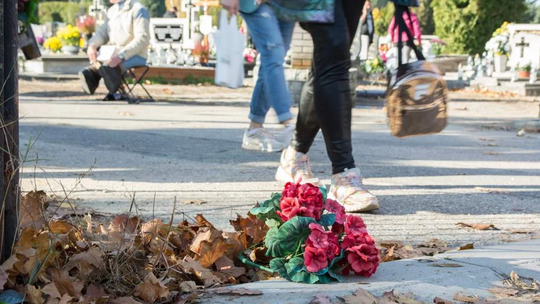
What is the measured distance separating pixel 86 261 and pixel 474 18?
31126mm

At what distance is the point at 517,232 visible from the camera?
3.72 m

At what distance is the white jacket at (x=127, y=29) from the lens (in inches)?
447

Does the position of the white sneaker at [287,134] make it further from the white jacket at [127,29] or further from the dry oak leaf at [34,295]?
the white jacket at [127,29]

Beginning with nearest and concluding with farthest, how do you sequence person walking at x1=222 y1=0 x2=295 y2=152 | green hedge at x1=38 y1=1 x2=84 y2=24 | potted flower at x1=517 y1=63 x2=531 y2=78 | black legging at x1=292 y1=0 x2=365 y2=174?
black legging at x1=292 y1=0 x2=365 y2=174, person walking at x1=222 y1=0 x2=295 y2=152, potted flower at x1=517 y1=63 x2=531 y2=78, green hedge at x1=38 y1=1 x2=84 y2=24

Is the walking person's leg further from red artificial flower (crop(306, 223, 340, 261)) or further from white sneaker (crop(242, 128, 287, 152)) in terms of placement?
red artificial flower (crop(306, 223, 340, 261))

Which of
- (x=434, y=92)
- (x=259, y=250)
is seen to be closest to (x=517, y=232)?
(x=434, y=92)

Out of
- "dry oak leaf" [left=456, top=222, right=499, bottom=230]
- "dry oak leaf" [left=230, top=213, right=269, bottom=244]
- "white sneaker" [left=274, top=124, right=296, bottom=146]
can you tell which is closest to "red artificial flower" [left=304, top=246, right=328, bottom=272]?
"dry oak leaf" [left=230, top=213, right=269, bottom=244]

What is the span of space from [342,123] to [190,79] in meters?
14.0

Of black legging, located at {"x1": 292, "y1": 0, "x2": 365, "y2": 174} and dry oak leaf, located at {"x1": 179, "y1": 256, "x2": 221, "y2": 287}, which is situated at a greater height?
black legging, located at {"x1": 292, "y1": 0, "x2": 365, "y2": 174}

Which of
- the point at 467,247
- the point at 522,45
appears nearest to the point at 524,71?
the point at 522,45

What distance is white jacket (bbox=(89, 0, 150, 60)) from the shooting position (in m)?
11.4

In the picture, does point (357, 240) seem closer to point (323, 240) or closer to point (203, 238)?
point (323, 240)

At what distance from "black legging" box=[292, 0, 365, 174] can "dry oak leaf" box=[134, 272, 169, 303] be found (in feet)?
6.02

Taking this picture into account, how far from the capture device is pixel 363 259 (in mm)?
2682
